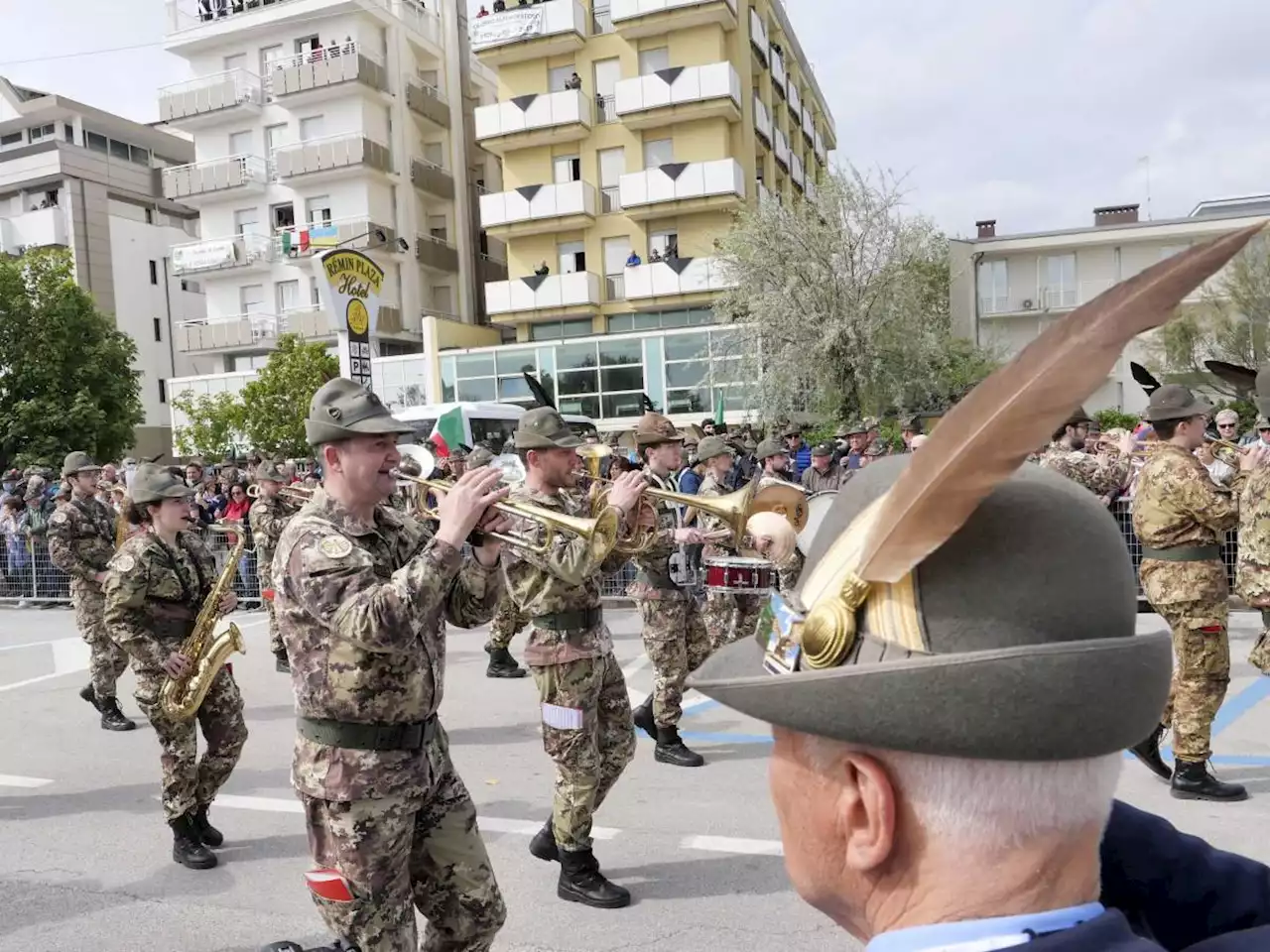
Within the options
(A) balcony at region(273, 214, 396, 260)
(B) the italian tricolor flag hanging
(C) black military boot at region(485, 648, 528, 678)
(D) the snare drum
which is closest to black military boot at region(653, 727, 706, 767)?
(D) the snare drum

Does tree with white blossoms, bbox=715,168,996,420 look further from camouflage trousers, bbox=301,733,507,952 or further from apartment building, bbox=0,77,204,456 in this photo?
apartment building, bbox=0,77,204,456

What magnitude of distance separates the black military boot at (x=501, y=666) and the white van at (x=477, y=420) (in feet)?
33.3

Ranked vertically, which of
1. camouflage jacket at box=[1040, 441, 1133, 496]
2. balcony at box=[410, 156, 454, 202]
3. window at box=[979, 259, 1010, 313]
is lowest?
camouflage jacket at box=[1040, 441, 1133, 496]

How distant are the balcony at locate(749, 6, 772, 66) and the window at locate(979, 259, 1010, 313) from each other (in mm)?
11935

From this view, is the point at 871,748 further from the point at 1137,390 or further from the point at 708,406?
the point at 1137,390

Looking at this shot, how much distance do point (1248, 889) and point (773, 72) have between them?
38813 millimetres

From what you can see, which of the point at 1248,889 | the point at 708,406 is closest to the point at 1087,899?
the point at 1248,889

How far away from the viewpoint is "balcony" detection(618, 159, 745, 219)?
101 ft

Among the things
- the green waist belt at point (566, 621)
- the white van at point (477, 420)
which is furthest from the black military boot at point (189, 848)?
the white van at point (477, 420)

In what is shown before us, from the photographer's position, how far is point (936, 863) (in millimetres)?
1092

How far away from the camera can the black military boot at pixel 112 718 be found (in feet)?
26.0

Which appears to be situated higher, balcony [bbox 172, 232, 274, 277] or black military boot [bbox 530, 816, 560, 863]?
balcony [bbox 172, 232, 274, 277]

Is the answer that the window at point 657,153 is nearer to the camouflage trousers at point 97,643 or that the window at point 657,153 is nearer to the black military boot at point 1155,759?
the camouflage trousers at point 97,643

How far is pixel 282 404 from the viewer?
29250mm
